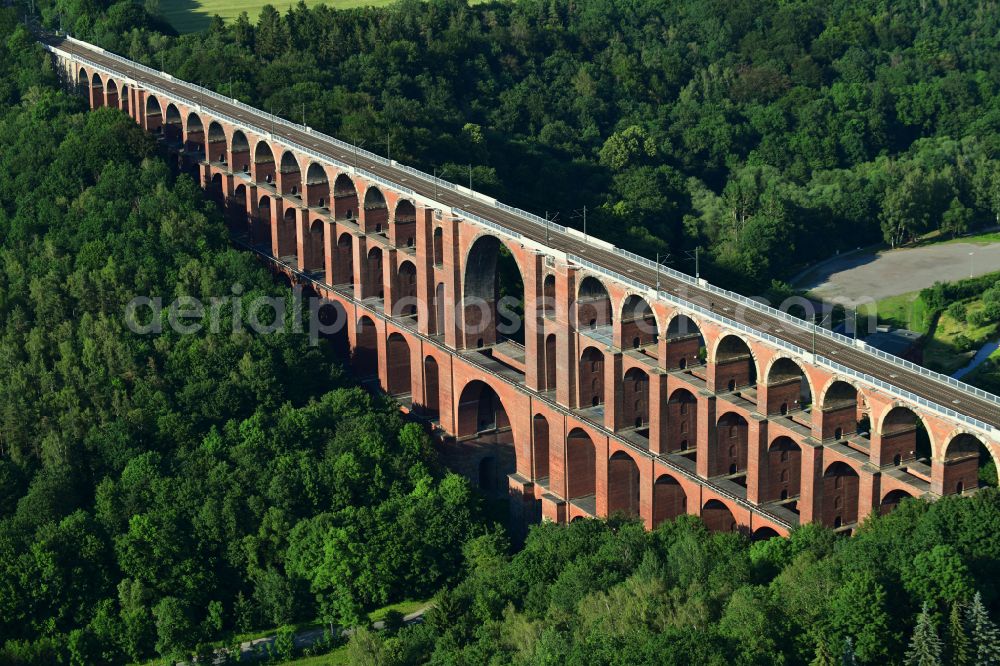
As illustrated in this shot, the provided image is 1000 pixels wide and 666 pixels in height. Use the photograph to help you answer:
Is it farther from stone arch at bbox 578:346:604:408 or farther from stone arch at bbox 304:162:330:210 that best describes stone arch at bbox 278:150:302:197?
stone arch at bbox 578:346:604:408

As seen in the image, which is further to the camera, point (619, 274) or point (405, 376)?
point (405, 376)

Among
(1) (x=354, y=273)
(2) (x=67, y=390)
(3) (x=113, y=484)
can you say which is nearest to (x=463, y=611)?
(3) (x=113, y=484)

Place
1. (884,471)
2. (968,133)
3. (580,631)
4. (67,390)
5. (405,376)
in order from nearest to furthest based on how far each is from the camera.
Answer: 1. (580,631)
2. (884,471)
3. (67,390)
4. (405,376)
5. (968,133)

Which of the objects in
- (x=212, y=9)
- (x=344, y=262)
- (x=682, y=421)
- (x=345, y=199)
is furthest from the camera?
(x=212, y=9)

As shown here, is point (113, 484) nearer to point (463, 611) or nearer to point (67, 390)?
point (67, 390)

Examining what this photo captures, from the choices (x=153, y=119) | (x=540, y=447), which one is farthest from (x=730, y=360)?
(x=153, y=119)

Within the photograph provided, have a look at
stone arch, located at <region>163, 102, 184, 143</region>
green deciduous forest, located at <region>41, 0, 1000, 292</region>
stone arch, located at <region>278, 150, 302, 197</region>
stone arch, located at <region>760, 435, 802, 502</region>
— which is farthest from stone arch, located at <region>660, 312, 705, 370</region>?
stone arch, located at <region>163, 102, 184, 143</region>

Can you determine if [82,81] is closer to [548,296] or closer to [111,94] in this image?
[111,94]
